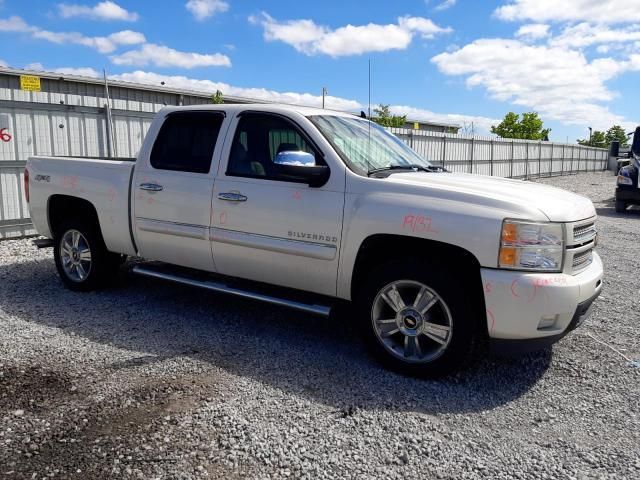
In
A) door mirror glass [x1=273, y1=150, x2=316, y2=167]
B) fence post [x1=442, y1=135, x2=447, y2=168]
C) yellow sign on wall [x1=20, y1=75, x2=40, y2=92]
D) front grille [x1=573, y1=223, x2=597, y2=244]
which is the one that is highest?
yellow sign on wall [x1=20, y1=75, x2=40, y2=92]

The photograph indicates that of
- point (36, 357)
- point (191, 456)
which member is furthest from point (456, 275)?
point (36, 357)

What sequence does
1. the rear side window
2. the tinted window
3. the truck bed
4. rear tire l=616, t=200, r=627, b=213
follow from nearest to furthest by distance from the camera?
the tinted window → the rear side window → the truck bed → rear tire l=616, t=200, r=627, b=213

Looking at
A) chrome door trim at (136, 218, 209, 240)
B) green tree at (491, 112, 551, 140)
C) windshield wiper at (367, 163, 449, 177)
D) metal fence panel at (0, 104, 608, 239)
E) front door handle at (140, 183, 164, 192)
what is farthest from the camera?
green tree at (491, 112, 551, 140)

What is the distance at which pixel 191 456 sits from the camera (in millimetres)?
2854

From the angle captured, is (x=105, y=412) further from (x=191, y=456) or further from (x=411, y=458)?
(x=411, y=458)

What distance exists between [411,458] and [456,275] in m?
1.29

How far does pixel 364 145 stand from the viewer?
4562mm

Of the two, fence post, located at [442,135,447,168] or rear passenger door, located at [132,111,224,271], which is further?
fence post, located at [442,135,447,168]

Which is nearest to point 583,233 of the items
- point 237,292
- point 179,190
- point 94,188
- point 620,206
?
point 237,292

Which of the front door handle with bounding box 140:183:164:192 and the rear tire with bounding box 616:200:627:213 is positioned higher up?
the front door handle with bounding box 140:183:164:192

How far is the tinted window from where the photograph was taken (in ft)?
14.6

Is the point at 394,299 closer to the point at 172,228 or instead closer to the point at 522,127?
the point at 172,228

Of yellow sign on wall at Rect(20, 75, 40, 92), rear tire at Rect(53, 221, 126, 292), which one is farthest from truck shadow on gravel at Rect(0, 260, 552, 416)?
yellow sign on wall at Rect(20, 75, 40, 92)

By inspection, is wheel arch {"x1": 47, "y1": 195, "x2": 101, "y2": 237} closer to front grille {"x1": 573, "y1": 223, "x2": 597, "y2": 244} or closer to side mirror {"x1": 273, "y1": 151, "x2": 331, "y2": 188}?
side mirror {"x1": 273, "y1": 151, "x2": 331, "y2": 188}
